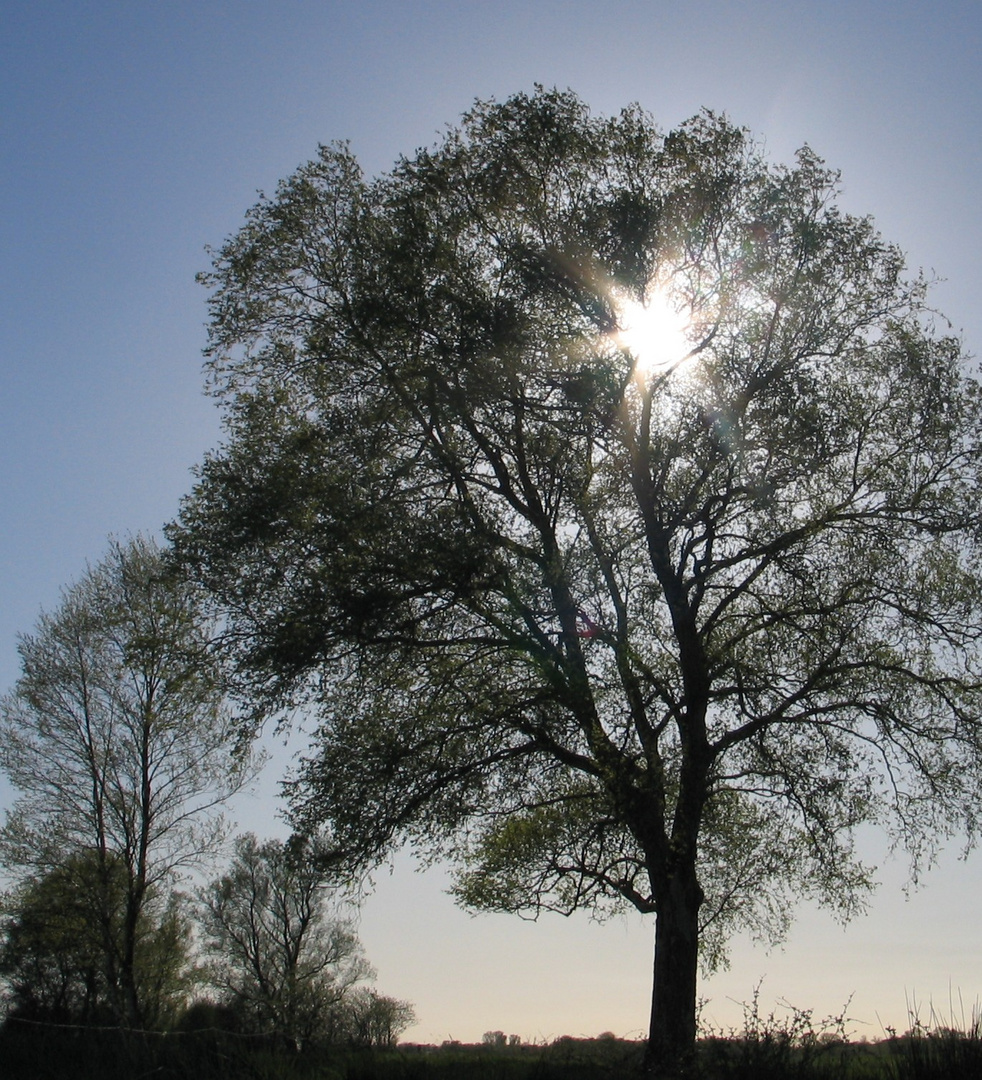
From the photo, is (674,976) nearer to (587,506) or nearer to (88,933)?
(587,506)

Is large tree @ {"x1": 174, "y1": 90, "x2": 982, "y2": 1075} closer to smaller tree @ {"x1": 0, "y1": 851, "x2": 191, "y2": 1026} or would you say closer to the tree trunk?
the tree trunk

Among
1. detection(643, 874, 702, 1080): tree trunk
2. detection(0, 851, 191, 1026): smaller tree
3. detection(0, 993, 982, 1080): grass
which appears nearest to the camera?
detection(0, 993, 982, 1080): grass

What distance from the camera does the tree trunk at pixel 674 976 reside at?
1388cm

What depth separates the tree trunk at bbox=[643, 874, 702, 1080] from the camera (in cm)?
1388

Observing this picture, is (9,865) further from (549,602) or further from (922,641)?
(922,641)

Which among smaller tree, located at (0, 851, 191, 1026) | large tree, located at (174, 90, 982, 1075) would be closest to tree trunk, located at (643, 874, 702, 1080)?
large tree, located at (174, 90, 982, 1075)

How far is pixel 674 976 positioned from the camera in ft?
48.6

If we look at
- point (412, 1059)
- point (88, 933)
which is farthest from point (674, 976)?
point (88, 933)

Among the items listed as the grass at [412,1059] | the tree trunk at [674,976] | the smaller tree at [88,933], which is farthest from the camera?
the smaller tree at [88,933]

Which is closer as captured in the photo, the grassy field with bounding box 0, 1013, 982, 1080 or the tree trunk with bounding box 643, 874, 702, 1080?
the grassy field with bounding box 0, 1013, 982, 1080

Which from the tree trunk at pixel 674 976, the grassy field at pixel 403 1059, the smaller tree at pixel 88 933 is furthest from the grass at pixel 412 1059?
the smaller tree at pixel 88 933

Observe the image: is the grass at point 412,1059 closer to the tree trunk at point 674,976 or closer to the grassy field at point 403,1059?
the grassy field at point 403,1059

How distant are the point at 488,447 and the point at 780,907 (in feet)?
32.6

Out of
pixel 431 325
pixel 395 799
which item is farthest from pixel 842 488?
pixel 395 799
